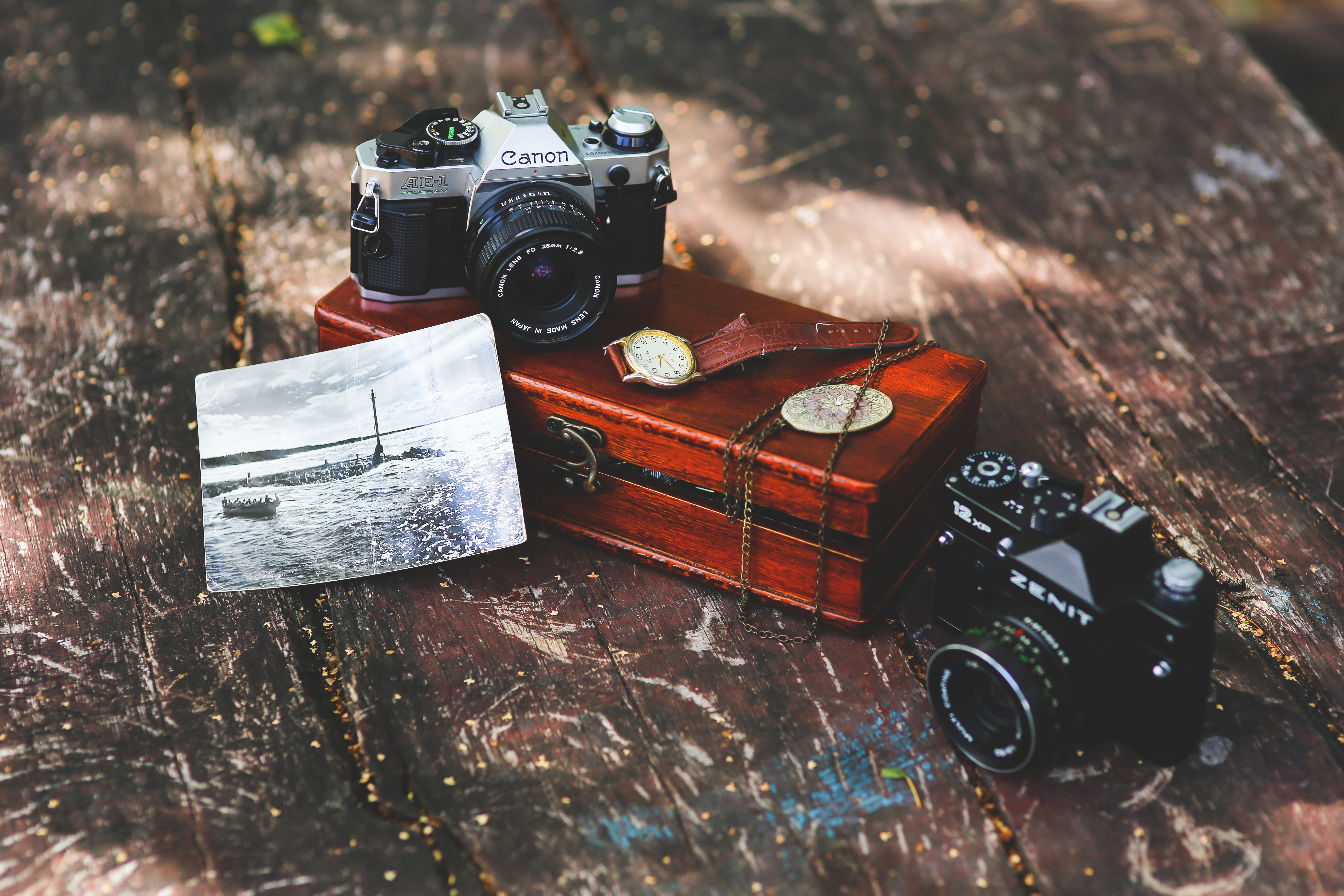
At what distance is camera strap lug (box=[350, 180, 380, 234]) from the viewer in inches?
54.6

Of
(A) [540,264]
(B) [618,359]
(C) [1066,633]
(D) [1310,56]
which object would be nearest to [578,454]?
(B) [618,359]

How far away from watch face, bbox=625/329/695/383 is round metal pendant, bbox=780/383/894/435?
134 millimetres

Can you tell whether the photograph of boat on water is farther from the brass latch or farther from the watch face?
the watch face

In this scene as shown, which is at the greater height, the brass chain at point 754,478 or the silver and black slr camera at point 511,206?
the silver and black slr camera at point 511,206

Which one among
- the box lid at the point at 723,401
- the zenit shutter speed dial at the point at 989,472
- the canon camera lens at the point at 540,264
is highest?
the canon camera lens at the point at 540,264

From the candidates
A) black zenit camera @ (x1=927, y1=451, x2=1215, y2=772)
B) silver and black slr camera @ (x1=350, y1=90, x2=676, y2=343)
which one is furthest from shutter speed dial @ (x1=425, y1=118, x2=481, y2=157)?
black zenit camera @ (x1=927, y1=451, x2=1215, y2=772)

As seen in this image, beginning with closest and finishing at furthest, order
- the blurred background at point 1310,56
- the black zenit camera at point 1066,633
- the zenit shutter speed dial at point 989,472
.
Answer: the black zenit camera at point 1066,633 < the zenit shutter speed dial at point 989,472 < the blurred background at point 1310,56

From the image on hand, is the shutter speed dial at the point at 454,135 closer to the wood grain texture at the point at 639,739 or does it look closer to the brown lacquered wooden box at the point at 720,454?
the brown lacquered wooden box at the point at 720,454

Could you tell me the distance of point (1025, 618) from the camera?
1.11 metres

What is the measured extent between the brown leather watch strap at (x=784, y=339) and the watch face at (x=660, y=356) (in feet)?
0.06

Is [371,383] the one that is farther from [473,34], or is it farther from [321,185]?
[473,34]

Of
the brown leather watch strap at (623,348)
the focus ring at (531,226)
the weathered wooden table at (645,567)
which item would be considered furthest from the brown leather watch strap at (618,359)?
the weathered wooden table at (645,567)

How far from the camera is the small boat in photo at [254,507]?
4.54ft

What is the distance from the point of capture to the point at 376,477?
1.39 meters
